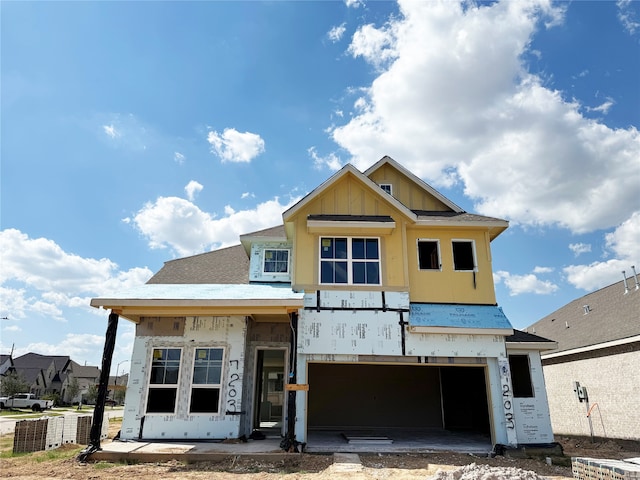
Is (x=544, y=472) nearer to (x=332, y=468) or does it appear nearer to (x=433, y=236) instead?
(x=332, y=468)

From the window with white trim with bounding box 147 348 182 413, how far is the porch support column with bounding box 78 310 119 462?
1.39 metres

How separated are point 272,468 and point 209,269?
273 inches

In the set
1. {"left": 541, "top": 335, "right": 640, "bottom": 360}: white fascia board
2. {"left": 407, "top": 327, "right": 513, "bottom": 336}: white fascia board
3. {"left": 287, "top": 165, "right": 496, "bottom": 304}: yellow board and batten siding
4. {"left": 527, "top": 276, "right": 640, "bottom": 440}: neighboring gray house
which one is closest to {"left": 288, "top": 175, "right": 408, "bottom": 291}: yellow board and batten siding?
{"left": 287, "top": 165, "right": 496, "bottom": 304}: yellow board and batten siding

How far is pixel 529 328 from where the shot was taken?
2572 centimetres

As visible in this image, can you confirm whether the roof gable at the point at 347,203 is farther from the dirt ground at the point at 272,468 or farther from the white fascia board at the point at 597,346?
the white fascia board at the point at 597,346

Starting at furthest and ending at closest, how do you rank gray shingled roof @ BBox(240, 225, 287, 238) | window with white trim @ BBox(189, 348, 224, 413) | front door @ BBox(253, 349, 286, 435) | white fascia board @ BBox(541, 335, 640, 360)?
front door @ BBox(253, 349, 286, 435) < white fascia board @ BBox(541, 335, 640, 360) < gray shingled roof @ BBox(240, 225, 287, 238) < window with white trim @ BBox(189, 348, 224, 413)

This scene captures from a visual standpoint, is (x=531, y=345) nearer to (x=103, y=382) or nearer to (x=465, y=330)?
(x=465, y=330)

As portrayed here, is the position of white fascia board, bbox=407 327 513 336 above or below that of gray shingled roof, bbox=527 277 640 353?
below

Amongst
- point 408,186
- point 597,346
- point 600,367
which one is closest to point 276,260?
point 408,186

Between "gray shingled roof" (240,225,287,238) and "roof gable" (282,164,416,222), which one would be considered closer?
"roof gable" (282,164,416,222)

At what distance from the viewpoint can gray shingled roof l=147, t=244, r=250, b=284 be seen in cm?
1266

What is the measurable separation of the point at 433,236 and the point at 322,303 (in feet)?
12.7

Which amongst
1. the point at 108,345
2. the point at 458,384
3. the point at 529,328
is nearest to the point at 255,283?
the point at 108,345

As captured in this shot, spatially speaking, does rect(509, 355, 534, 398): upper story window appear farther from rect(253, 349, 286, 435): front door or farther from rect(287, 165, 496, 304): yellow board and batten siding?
rect(253, 349, 286, 435): front door
